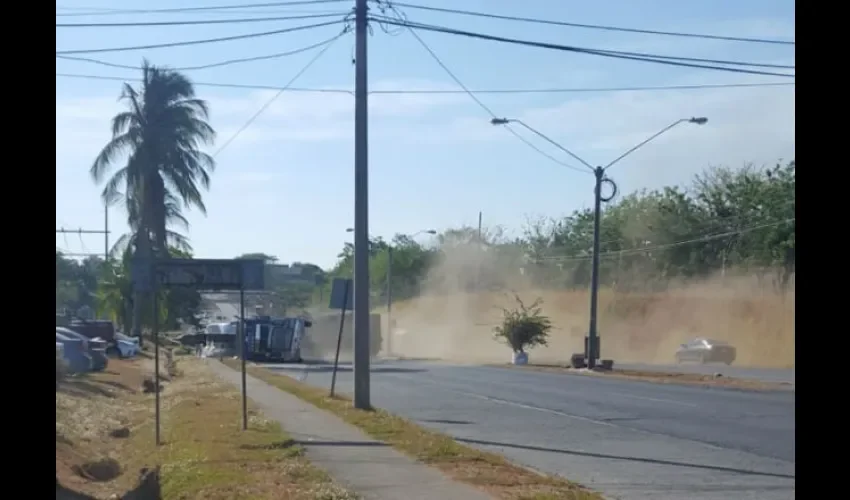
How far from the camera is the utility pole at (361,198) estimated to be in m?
22.1

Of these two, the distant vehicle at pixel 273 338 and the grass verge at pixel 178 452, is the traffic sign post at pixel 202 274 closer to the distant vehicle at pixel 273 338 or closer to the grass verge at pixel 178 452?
the grass verge at pixel 178 452

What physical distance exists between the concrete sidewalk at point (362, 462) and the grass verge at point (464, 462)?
227mm

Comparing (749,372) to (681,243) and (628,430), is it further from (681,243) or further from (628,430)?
(681,243)

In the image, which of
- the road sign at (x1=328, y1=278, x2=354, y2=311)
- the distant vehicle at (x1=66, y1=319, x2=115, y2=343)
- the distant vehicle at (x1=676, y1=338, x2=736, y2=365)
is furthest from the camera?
the distant vehicle at (x1=676, y1=338, x2=736, y2=365)

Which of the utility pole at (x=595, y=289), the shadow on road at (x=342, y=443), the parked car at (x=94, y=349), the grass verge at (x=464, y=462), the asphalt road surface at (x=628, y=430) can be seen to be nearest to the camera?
the grass verge at (x=464, y=462)

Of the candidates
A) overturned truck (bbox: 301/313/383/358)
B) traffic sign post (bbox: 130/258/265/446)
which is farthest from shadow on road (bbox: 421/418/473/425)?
overturned truck (bbox: 301/313/383/358)

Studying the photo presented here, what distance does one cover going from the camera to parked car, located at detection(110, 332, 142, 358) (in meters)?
40.4

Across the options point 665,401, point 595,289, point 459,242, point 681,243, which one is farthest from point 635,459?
point 459,242

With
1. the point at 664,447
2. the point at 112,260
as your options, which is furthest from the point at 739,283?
the point at 664,447

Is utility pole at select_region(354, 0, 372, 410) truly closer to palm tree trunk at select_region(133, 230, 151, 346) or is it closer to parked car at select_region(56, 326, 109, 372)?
parked car at select_region(56, 326, 109, 372)

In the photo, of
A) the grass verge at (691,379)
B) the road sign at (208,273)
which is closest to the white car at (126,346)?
the grass verge at (691,379)

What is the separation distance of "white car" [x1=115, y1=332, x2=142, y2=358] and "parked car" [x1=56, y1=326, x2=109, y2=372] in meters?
6.59

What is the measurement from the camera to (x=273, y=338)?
55844 millimetres
